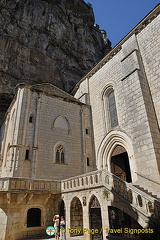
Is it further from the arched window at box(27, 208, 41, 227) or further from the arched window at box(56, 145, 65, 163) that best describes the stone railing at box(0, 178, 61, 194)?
the arched window at box(56, 145, 65, 163)

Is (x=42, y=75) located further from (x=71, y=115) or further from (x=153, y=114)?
(x=153, y=114)

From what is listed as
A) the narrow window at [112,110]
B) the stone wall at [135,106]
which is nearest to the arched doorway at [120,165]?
the stone wall at [135,106]

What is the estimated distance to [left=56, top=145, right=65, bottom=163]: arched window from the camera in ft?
41.2

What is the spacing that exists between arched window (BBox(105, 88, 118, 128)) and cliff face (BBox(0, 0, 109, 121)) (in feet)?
33.1

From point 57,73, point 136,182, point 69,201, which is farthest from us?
point 57,73

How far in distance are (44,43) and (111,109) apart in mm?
14993

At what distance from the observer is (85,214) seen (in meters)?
7.49

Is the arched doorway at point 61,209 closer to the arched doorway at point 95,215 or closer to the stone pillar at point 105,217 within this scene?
the arched doorway at point 95,215

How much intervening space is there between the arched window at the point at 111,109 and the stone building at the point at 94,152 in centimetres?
8

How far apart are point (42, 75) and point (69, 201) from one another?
16.7m

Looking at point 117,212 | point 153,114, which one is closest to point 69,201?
point 117,212

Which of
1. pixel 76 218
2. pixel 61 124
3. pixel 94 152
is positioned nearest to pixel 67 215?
pixel 76 218

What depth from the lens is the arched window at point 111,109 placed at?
13.1 m

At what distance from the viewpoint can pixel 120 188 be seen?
6637mm
